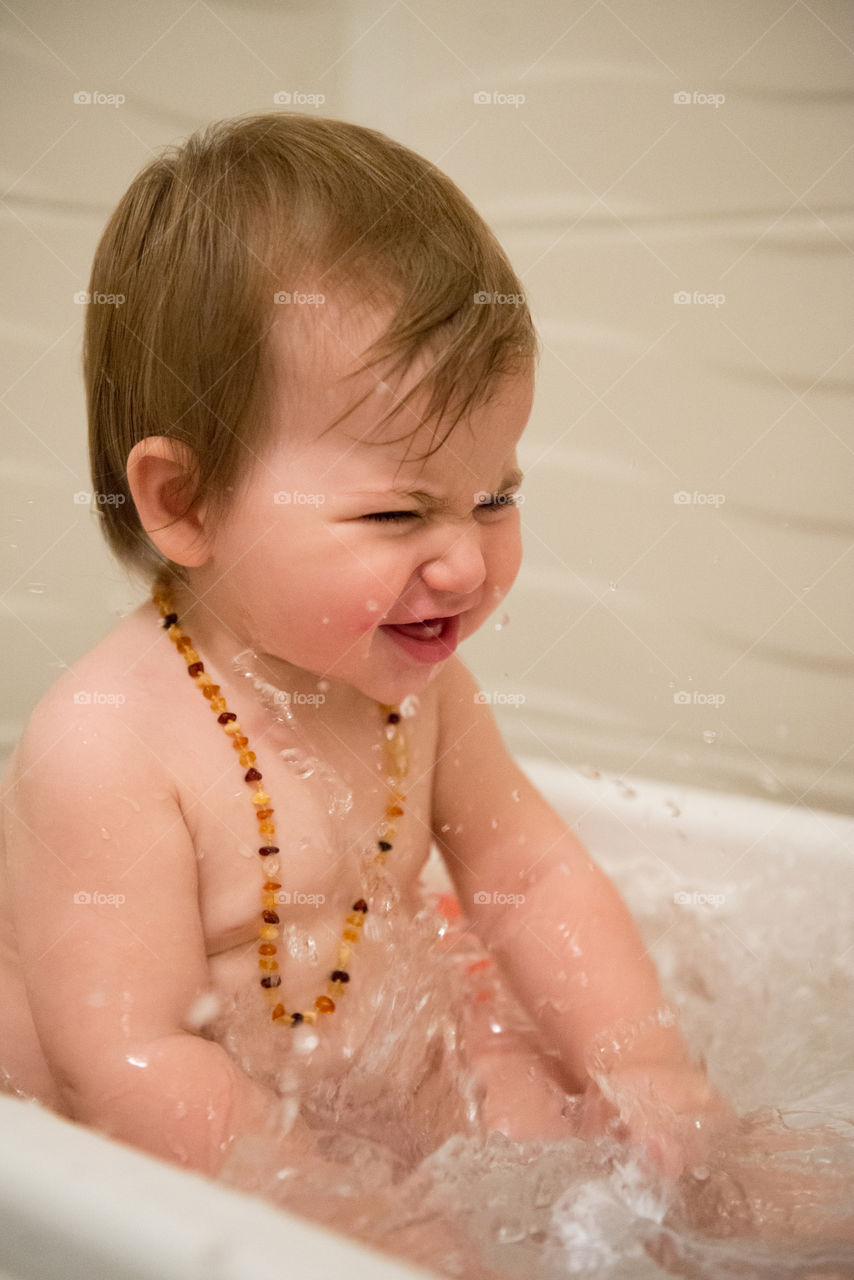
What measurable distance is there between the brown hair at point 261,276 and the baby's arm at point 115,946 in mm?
217

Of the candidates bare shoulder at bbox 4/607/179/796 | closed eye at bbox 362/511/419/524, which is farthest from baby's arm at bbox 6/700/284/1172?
closed eye at bbox 362/511/419/524

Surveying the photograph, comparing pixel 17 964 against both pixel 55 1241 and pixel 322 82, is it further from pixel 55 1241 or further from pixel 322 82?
pixel 322 82

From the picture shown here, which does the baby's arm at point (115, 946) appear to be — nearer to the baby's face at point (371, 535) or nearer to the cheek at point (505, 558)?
the baby's face at point (371, 535)

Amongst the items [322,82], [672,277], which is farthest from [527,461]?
[322,82]

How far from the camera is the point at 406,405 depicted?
854 mm

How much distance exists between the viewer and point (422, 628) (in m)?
0.95

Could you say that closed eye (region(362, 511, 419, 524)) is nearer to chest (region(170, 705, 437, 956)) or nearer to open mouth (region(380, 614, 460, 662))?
open mouth (region(380, 614, 460, 662))

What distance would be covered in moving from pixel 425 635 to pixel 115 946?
31 centimetres

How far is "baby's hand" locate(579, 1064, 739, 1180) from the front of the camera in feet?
2.91

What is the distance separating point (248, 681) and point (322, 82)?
1.08 m

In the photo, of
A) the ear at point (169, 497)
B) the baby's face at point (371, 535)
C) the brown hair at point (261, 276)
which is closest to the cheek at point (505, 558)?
the baby's face at point (371, 535)

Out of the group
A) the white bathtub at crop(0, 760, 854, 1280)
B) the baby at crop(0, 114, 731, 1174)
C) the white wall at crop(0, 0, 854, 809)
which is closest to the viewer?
the white bathtub at crop(0, 760, 854, 1280)

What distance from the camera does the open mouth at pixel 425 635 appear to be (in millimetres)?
941

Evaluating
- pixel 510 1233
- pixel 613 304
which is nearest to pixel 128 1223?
pixel 510 1233
